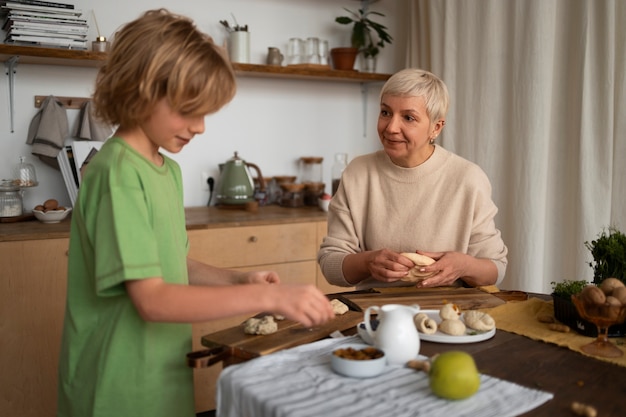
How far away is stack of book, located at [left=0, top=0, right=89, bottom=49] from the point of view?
108 inches

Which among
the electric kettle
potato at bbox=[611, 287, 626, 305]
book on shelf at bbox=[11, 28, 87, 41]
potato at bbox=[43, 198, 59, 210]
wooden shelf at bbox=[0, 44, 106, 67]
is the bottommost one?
potato at bbox=[611, 287, 626, 305]

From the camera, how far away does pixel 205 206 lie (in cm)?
344

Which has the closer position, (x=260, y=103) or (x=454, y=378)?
(x=454, y=378)

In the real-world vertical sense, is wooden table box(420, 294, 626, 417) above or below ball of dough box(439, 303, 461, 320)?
below

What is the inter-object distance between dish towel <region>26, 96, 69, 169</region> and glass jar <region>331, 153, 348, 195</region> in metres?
1.48

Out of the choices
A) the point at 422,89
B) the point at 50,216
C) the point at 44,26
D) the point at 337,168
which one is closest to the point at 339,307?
the point at 422,89

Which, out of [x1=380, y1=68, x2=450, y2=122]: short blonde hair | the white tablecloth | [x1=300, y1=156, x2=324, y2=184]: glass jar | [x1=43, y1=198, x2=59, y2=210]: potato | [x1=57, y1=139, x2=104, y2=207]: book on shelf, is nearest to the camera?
the white tablecloth

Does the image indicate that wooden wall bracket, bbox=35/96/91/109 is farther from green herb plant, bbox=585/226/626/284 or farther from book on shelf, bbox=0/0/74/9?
green herb plant, bbox=585/226/626/284

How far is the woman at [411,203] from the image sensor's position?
6.45ft

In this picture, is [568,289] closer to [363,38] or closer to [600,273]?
[600,273]

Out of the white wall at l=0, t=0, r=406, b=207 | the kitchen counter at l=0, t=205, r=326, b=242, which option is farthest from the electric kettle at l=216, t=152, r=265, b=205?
the white wall at l=0, t=0, r=406, b=207

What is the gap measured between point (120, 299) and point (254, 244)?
1.76 metres

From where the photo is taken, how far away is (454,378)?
1023 millimetres

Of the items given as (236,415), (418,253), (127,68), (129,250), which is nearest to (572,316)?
(418,253)
